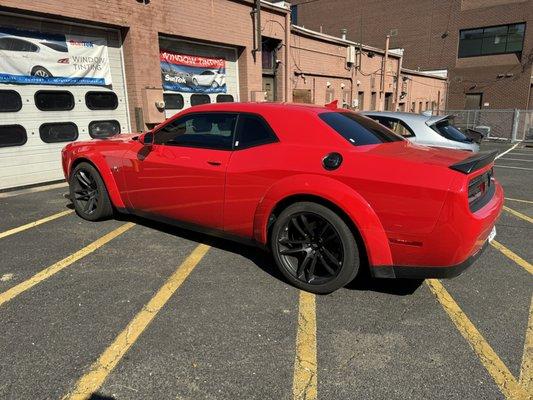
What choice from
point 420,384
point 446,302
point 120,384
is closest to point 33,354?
point 120,384

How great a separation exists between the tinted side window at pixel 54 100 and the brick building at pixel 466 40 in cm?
2679

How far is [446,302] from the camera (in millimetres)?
3283

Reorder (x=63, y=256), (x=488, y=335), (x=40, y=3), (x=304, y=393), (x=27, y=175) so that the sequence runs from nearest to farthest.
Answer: (x=304, y=393), (x=488, y=335), (x=63, y=256), (x=40, y=3), (x=27, y=175)

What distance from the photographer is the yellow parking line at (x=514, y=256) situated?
3965 millimetres

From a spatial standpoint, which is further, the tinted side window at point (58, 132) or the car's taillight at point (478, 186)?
the tinted side window at point (58, 132)

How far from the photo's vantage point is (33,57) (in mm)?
7828

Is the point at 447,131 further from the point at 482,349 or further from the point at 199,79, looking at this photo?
the point at 199,79

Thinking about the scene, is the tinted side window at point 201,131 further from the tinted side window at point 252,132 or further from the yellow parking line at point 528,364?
the yellow parking line at point 528,364

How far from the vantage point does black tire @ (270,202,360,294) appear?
3.17 metres

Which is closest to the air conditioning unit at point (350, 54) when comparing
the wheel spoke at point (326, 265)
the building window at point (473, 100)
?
the wheel spoke at point (326, 265)

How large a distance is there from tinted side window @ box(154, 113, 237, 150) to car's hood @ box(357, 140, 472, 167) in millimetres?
1335

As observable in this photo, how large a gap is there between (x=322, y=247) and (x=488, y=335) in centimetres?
133

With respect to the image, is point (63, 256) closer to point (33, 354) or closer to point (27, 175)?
point (33, 354)

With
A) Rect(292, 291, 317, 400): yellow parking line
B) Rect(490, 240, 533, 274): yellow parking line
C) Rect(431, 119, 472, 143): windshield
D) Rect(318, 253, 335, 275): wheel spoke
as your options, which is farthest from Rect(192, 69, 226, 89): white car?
Rect(292, 291, 317, 400): yellow parking line
